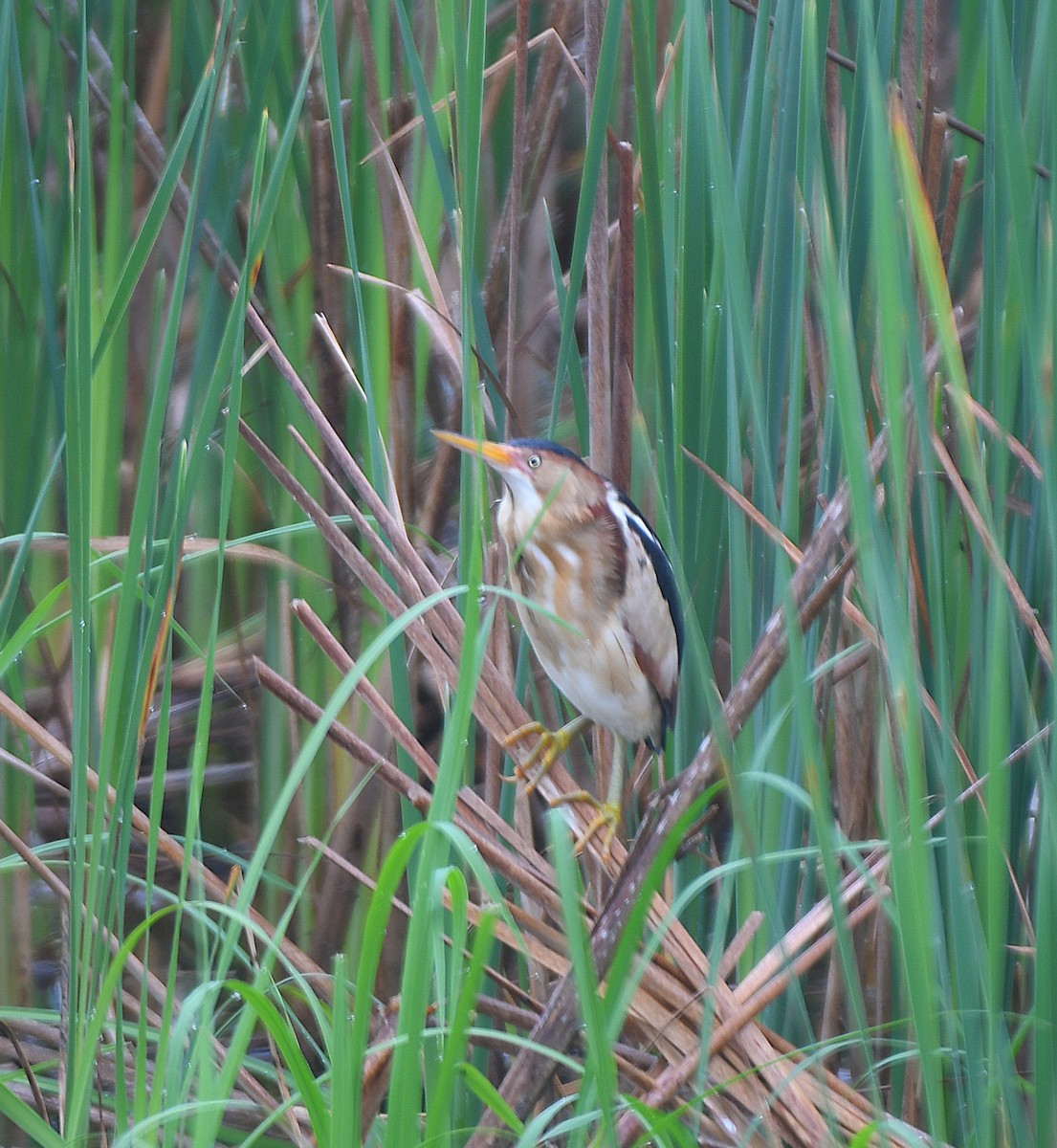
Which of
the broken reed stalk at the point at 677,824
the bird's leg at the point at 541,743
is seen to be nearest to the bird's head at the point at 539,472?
the bird's leg at the point at 541,743

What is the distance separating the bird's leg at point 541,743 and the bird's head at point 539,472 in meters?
0.24

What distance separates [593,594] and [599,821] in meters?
0.32

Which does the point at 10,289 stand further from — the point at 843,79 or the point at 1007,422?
the point at 1007,422

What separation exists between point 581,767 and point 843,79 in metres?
0.85

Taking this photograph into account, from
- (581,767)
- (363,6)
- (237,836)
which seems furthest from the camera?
(237,836)

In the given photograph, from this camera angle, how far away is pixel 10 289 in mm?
1523

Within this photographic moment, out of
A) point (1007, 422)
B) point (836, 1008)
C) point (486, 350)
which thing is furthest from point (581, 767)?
point (1007, 422)

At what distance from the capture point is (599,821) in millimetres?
1352

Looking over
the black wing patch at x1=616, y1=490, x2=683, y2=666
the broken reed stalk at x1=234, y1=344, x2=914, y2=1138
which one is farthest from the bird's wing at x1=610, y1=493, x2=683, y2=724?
the broken reed stalk at x1=234, y1=344, x2=914, y2=1138

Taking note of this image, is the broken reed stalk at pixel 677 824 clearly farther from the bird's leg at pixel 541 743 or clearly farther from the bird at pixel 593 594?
the bird at pixel 593 594

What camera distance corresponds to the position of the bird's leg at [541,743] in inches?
50.4

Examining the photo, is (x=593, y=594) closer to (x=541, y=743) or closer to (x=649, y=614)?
(x=649, y=614)

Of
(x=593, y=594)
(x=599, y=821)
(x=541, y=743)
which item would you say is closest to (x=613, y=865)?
(x=599, y=821)

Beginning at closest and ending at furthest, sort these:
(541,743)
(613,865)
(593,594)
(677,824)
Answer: (677,824) → (613,865) → (541,743) → (593,594)
